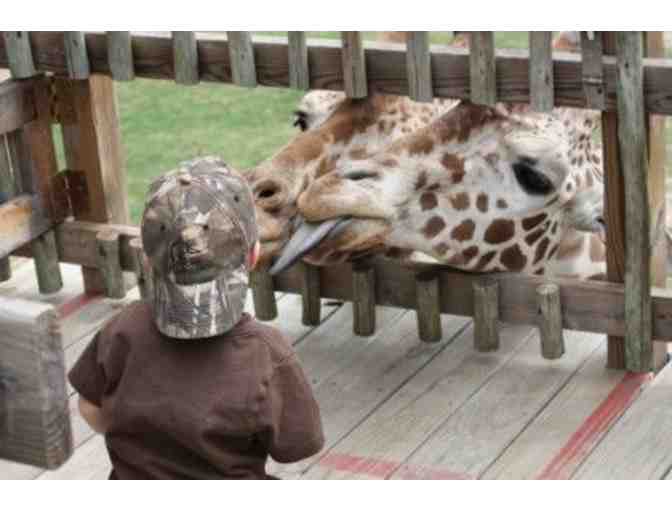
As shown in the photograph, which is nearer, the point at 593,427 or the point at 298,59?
the point at 593,427

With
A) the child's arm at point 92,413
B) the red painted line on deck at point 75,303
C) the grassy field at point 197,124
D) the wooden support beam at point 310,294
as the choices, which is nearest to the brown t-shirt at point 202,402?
the child's arm at point 92,413

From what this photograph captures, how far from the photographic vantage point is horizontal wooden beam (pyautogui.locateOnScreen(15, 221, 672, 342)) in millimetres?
5180

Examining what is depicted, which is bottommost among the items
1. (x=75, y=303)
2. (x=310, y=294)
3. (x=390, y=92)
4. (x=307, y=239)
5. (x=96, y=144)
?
(x=75, y=303)

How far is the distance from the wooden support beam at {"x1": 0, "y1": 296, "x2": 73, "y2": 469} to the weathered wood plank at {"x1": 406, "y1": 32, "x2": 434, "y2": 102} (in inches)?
109

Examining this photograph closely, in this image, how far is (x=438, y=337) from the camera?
18.5 feet

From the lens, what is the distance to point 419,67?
506 cm

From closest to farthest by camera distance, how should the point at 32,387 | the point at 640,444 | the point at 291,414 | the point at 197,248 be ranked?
1. the point at 32,387
2. the point at 197,248
3. the point at 291,414
4. the point at 640,444

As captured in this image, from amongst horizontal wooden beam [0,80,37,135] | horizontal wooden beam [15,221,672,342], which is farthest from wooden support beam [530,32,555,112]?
horizontal wooden beam [0,80,37,135]

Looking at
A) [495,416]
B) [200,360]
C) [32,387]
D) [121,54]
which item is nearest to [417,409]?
[495,416]

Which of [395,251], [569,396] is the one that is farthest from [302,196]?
[569,396]

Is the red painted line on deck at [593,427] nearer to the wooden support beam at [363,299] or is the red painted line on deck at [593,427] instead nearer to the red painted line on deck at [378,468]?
the red painted line on deck at [378,468]

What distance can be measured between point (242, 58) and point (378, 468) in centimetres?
159

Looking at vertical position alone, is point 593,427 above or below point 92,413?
below

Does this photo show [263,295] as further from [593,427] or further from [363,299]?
[593,427]
